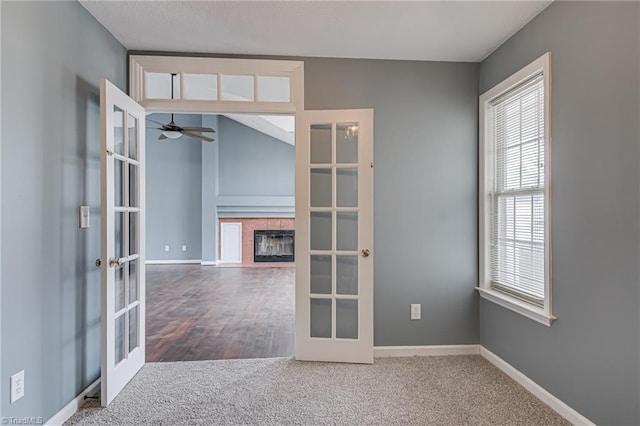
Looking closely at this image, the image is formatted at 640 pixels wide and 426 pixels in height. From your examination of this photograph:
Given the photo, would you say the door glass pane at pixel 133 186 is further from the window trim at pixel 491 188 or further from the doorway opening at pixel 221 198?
the doorway opening at pixel 221 198

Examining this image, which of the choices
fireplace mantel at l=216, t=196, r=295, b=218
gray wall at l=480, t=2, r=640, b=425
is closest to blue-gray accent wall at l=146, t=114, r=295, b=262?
fireplace mantel at l=216, t=196, r=295, b=218

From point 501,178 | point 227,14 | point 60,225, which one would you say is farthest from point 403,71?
point 60,225

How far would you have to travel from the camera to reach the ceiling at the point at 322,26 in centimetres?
217

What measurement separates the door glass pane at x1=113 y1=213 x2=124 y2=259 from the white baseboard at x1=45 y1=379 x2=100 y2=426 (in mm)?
845

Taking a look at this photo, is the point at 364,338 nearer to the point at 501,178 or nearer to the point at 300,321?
the point at 300,321

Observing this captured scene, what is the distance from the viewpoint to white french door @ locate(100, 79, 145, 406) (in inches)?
83.3

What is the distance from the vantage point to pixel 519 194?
2.50 metres

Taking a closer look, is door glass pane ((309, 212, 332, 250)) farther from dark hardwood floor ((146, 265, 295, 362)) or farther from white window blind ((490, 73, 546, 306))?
white window blind ((490, 73, 546, 306))

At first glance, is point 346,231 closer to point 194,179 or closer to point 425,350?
point 425,350

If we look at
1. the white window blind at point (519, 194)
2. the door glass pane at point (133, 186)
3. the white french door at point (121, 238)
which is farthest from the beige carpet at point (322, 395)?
the door glass pane at point (133, 186)

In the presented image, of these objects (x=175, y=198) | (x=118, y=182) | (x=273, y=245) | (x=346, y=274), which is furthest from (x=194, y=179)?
(x=346, y=274)

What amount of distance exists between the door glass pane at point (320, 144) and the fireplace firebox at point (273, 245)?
5.56 metres

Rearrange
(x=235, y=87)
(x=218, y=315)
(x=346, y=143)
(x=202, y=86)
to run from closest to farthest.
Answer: (x=346, y=143)
(x=235, y=87)
(x=202, y=86)
(x=218, y=315)

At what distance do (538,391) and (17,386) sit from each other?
290 centimetres
